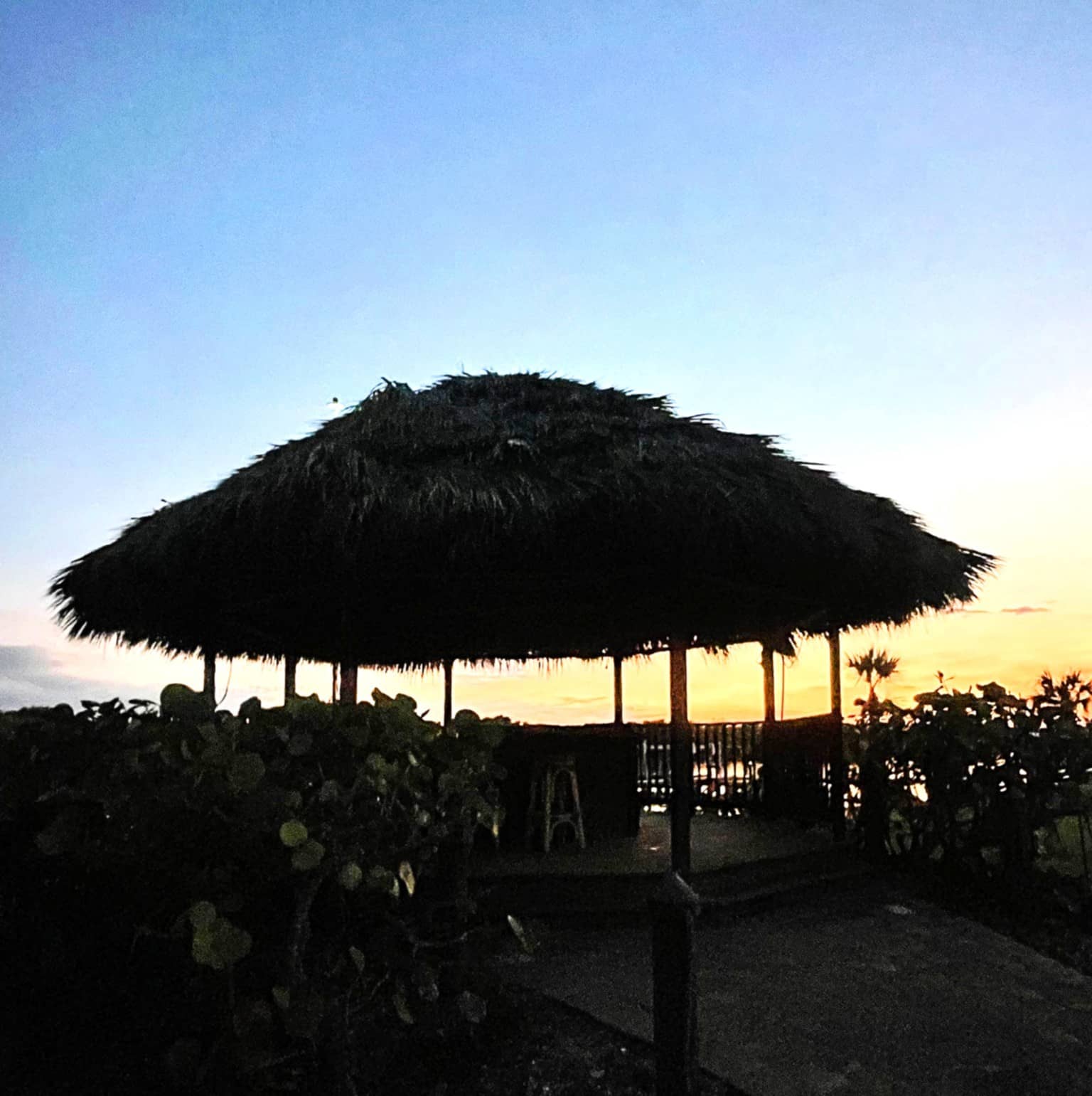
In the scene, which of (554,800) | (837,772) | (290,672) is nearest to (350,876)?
(554,800)

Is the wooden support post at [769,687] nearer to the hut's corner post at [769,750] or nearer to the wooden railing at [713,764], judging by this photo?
the hut's corner post at [769,750]

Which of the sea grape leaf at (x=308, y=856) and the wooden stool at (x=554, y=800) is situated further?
the wooden stool at (x=554, y=800)

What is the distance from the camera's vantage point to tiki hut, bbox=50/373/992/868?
6734mm

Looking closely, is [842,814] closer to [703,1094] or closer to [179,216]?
[703,1094]

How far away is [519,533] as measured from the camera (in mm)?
6750

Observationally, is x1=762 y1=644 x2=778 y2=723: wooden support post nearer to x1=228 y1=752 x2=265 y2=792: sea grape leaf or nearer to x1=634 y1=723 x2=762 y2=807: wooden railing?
x1=634 y1=723 x2=762 y2=807: wooden railing

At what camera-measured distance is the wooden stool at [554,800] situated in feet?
28.0

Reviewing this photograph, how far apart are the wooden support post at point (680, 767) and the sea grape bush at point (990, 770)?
71.8 inches

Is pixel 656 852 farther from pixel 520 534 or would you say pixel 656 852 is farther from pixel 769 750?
pixel 769 750

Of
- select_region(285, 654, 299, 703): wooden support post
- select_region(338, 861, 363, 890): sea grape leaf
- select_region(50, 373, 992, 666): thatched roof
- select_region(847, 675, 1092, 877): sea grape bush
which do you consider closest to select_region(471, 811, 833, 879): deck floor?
select_region(847, 675, 1092, 877): sea grape bush

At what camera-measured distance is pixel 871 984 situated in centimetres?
524

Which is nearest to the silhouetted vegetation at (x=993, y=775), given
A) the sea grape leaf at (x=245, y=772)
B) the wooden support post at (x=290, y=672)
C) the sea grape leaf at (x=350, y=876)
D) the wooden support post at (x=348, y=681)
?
the wooden support post at (x=348, y=681)

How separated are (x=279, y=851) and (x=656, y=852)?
5.18 meters

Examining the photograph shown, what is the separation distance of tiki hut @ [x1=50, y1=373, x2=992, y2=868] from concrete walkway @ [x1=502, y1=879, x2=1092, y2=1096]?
2058mm
